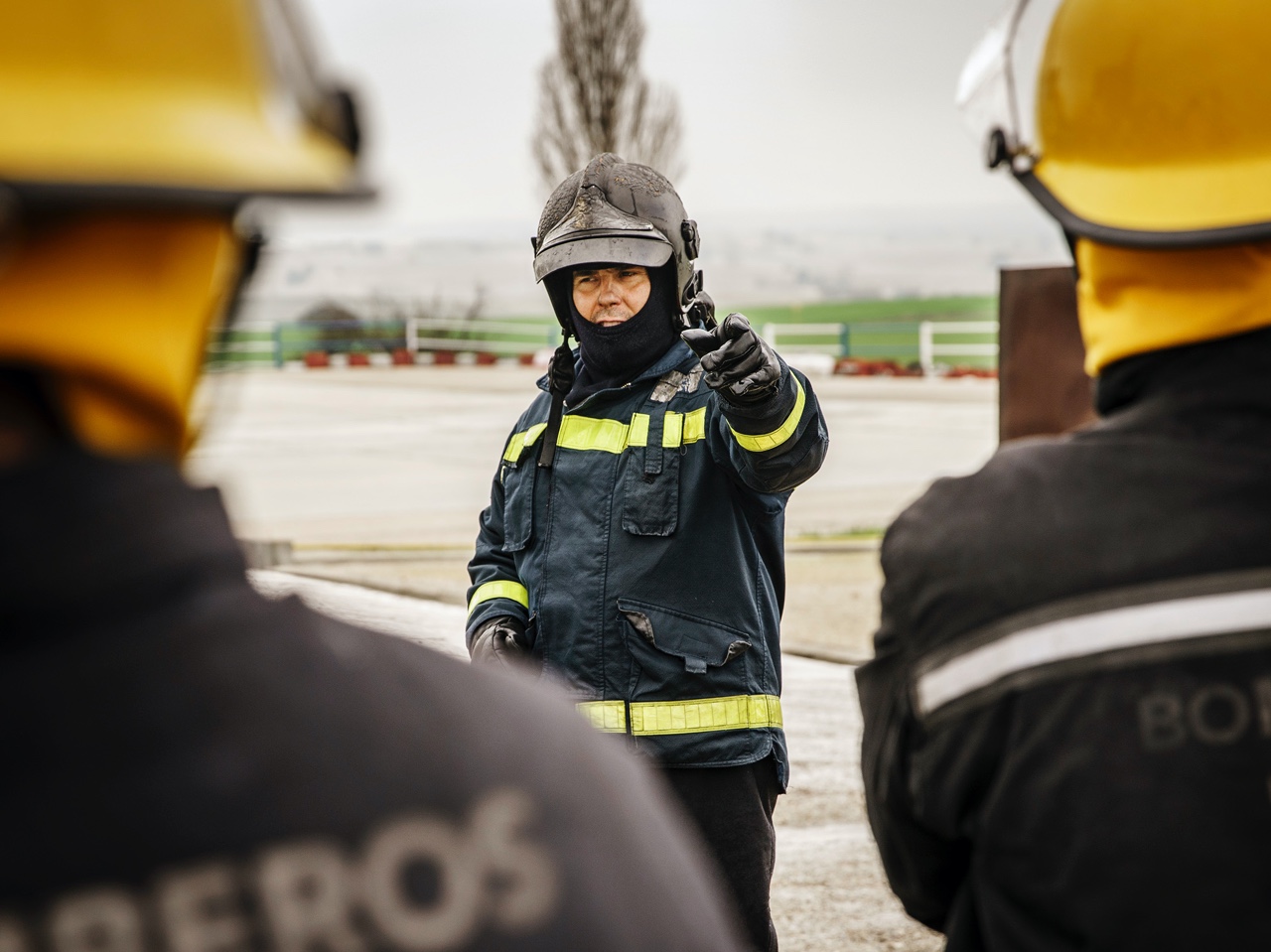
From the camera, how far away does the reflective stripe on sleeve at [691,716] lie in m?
3.07

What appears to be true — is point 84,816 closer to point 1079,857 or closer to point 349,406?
point 1079,857

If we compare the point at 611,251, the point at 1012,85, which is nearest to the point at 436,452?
the point at 611,251

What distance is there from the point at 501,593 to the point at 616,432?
0.47 meters

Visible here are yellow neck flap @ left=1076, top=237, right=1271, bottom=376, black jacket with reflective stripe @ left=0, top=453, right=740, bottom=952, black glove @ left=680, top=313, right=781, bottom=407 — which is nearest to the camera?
black jacket with reflective stripe @ left=0, top=453, right=740, bottom=952

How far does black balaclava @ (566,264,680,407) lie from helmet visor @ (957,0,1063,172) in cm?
148

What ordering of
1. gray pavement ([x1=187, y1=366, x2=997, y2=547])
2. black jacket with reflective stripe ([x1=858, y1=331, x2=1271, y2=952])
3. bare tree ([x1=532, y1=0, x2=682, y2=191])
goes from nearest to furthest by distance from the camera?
1. black jacket with reflective stripe ([x1=858, y1=331, x2=1271, y2=952])
2. gray pavement ([x1=187, y1=366, x2=997, y2=547])
3. bare tree ([x1=532, y1=0, x2=682, y2=191])

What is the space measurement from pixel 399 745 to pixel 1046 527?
2.86 ft

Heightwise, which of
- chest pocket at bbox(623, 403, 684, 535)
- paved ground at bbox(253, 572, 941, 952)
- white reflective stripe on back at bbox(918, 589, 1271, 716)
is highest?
chest pocket at bbox(623, 403, 684, 535)

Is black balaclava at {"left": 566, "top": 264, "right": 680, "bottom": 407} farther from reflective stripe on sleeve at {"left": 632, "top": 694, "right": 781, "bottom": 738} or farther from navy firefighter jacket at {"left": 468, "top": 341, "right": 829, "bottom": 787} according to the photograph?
reflective stripe on sleeve at {"left": 632, "top": 694, "right": 781, "bottom": 738}

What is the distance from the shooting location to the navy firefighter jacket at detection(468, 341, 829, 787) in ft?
10.1

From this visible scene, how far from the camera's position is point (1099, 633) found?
1.47m

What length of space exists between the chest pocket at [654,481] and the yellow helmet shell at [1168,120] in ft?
5.10

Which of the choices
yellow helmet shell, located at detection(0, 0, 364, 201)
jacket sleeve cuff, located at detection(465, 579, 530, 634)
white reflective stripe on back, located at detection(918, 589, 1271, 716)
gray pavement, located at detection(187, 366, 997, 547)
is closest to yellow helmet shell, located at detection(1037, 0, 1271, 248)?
white reflective stripe on back, located at detection(918, 589, 1271, 716)

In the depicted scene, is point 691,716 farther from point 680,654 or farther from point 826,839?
point 826,839
